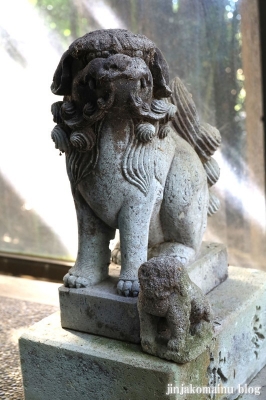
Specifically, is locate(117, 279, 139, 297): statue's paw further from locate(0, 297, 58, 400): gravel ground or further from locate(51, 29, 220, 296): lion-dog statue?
locate(0, 297, 58, 400): gravel ground

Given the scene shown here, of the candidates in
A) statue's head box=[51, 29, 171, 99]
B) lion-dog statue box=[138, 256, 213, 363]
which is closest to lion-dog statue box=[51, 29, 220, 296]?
statue's head box=[51, 29, 171, 99]

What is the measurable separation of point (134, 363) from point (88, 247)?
42cm

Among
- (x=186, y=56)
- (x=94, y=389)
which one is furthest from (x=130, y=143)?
(x=186, y=56)

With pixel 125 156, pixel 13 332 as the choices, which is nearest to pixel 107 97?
pixel 125 156

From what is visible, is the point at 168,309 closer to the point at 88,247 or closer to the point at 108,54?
the point at 88,247

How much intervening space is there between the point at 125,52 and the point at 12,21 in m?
1.95

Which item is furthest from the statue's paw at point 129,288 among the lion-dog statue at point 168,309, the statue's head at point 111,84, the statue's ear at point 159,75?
the statue's ear at point 159,75

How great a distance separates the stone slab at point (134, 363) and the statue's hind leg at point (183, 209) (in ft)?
0.75

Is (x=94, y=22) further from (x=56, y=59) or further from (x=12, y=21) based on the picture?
(x=12, y=21)

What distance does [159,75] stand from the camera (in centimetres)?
178

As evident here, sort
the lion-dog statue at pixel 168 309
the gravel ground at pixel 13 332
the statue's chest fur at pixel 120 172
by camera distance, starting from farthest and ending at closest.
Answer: the gravel ground at pixel 13 332, the statue's chest fur at pixel 120 172, the lion-dog statue at pixel 168 309

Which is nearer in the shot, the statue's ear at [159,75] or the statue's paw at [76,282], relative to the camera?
the statue's ear at [159,75]

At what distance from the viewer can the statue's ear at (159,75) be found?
1.77 m

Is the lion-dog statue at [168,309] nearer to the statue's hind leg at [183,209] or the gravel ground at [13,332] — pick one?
the statue's hind leg at [183,209]
